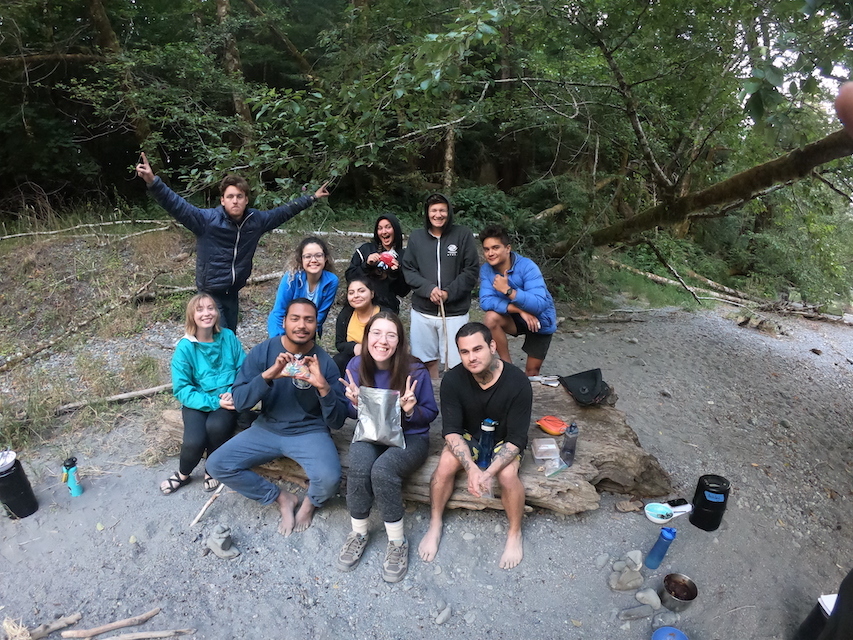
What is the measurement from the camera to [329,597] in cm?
266

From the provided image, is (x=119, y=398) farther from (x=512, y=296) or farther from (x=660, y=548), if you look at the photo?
(x=660, y=548)

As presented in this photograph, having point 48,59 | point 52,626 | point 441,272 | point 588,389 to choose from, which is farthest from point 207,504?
point 48,59

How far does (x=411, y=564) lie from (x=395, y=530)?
22 centimetres

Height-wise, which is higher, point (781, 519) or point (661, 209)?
point (661, 209)

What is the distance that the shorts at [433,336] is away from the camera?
4.04m

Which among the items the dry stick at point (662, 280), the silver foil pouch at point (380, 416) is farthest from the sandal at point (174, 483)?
the dry stick at point (662, 280)

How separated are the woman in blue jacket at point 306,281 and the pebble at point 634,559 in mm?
2599

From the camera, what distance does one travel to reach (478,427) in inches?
118

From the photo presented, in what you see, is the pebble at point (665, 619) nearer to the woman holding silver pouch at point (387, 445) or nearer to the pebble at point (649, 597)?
the pebble at point (649, 597)

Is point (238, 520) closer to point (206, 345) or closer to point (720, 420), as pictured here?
point (206, 345)

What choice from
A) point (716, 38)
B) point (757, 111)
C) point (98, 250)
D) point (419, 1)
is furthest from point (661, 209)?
point (98, 250)

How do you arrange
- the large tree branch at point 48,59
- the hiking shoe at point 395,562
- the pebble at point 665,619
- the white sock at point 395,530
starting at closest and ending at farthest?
the pebble at point 665,619
the hiking shoe at point 395,562
the white sock at point 395,530
the large tree branch at point 48,59

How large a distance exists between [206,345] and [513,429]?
6.89 ft

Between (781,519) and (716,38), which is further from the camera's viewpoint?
(716,38)
